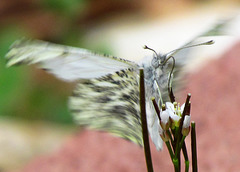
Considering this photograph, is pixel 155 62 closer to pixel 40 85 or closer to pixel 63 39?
pixel 40 85

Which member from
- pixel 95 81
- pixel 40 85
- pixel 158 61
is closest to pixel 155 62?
pixel 158 61

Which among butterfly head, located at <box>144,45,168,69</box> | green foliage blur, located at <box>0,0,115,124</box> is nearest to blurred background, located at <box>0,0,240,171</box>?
green foliage blur, located at <box>0,0,115,124</box>

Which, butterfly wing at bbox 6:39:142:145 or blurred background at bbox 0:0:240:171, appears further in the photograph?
blurred background at bbox 0:0:240:171

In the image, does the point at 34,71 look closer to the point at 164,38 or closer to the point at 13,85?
the point at 13,85

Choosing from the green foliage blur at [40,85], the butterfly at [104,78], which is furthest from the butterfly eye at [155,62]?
the green foliage blur at [40,85]

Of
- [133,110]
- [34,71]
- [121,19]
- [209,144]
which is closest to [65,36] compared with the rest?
[34,71]

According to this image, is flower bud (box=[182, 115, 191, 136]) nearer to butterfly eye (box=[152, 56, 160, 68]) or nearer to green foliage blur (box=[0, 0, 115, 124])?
butterfly eye (box=[152, 56, 160, 68])

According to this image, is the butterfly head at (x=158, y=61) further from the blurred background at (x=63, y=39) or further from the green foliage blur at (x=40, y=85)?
the green foliage blur at (x=40, y=85)
